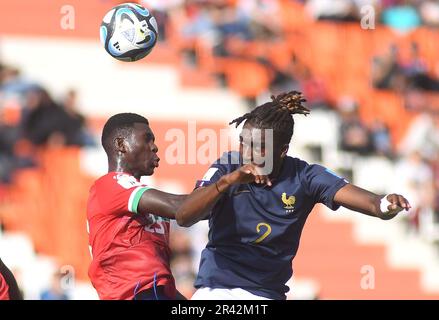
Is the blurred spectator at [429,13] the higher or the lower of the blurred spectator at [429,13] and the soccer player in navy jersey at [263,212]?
the higher

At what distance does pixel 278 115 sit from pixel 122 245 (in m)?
1.27

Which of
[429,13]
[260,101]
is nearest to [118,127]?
[260,101]

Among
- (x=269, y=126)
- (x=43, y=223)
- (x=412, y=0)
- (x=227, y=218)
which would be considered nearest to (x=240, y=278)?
(x=227, y=218)

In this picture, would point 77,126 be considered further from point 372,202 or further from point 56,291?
point 372,202

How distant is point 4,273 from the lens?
22.0ft

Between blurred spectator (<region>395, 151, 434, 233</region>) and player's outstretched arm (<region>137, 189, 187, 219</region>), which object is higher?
player's outstretched arm (<region>137, 189, 187, 219</region>)

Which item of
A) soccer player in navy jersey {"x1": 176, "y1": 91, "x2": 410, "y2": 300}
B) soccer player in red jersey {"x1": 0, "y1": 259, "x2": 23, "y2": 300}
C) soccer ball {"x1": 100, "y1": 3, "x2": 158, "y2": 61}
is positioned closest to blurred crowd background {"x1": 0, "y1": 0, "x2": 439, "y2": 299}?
soccer ball {"x1": 100, "y1": 3, "x2": 158, "y2": 61}

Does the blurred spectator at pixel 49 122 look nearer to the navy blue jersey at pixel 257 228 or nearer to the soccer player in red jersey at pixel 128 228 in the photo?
the soccer player in red jersey at pixel 128 228

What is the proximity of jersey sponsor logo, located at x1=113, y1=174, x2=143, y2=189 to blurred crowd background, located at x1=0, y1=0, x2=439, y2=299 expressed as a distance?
539cm

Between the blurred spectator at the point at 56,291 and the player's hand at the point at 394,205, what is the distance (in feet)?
20.6

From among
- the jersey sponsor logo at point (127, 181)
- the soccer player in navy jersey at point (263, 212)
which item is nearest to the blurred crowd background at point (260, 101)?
the jersey sponsor logo at point (127, 181)

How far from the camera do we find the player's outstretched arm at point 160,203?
571 cm

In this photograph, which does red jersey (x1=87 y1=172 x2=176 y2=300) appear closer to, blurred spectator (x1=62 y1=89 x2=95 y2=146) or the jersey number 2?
the jersey number 2

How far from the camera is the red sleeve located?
5992 mm
